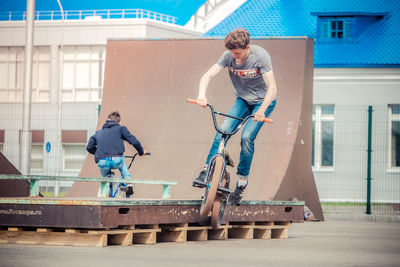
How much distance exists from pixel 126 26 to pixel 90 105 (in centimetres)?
448

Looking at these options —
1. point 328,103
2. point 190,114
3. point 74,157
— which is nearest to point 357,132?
point 190,114

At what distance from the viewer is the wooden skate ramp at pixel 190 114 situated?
14.3 metres

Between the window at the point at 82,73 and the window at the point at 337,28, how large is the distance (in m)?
14.2

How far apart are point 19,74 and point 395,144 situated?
857 inches

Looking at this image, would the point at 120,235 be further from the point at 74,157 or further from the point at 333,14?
the point at 333,14

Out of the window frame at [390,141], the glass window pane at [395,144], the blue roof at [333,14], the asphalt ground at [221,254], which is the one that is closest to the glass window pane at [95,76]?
the blue roof at [333,14]

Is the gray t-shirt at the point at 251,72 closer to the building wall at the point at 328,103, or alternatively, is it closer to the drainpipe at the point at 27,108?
the drainpipe at the point at 27,108

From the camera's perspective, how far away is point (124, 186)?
37.1 feet

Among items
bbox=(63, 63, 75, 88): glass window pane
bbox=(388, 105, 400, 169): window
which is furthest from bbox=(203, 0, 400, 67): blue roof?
bbox=(63, 63, 75, 88): glass window pane

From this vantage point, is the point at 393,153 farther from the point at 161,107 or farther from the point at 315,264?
the point at 315,264

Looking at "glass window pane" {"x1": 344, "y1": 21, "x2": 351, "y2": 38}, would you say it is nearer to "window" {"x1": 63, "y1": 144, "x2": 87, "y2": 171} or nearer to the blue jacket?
"window" {"x1": 63, "y1": 144, "x2": 87, "y2": 171}

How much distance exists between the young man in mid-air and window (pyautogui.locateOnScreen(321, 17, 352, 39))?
20815mm

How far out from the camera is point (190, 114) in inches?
601

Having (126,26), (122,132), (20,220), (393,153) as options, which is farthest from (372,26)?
(20,220)
